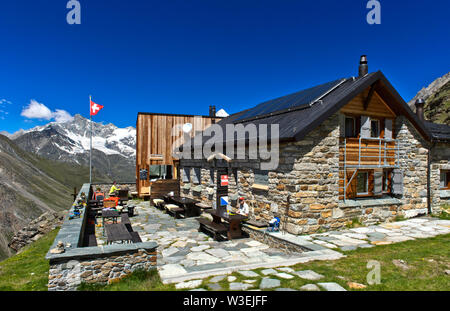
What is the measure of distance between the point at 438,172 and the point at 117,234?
13.9 m

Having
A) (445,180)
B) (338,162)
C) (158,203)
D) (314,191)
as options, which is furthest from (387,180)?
(158,203)

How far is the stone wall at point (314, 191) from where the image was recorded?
29.1ft

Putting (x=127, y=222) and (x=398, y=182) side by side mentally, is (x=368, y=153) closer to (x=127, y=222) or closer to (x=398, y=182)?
(x=398, y=182)

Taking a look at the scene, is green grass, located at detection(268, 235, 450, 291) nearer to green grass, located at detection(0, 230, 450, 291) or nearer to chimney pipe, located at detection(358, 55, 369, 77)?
green grass, located at detection(0, 230, 450, 291)

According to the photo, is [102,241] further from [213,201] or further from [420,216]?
[420,216]

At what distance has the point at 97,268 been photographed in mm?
5367

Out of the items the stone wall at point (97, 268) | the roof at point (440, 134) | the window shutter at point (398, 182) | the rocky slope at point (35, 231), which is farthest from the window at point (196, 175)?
the roof at point (440, 134)

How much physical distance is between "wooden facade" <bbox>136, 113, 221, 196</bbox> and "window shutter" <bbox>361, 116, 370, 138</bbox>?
498 inches

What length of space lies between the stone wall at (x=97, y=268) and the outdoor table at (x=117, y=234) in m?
1.76

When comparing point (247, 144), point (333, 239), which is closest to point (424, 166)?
point (333, 239)

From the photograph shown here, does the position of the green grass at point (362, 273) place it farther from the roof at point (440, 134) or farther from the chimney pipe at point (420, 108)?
the chimney pipe at point (420, 108)

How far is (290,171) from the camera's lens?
8.89 meters

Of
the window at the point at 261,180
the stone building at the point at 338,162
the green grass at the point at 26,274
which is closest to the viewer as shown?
the green grass at the point at 26,274

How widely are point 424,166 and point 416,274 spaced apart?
870 centimetres
